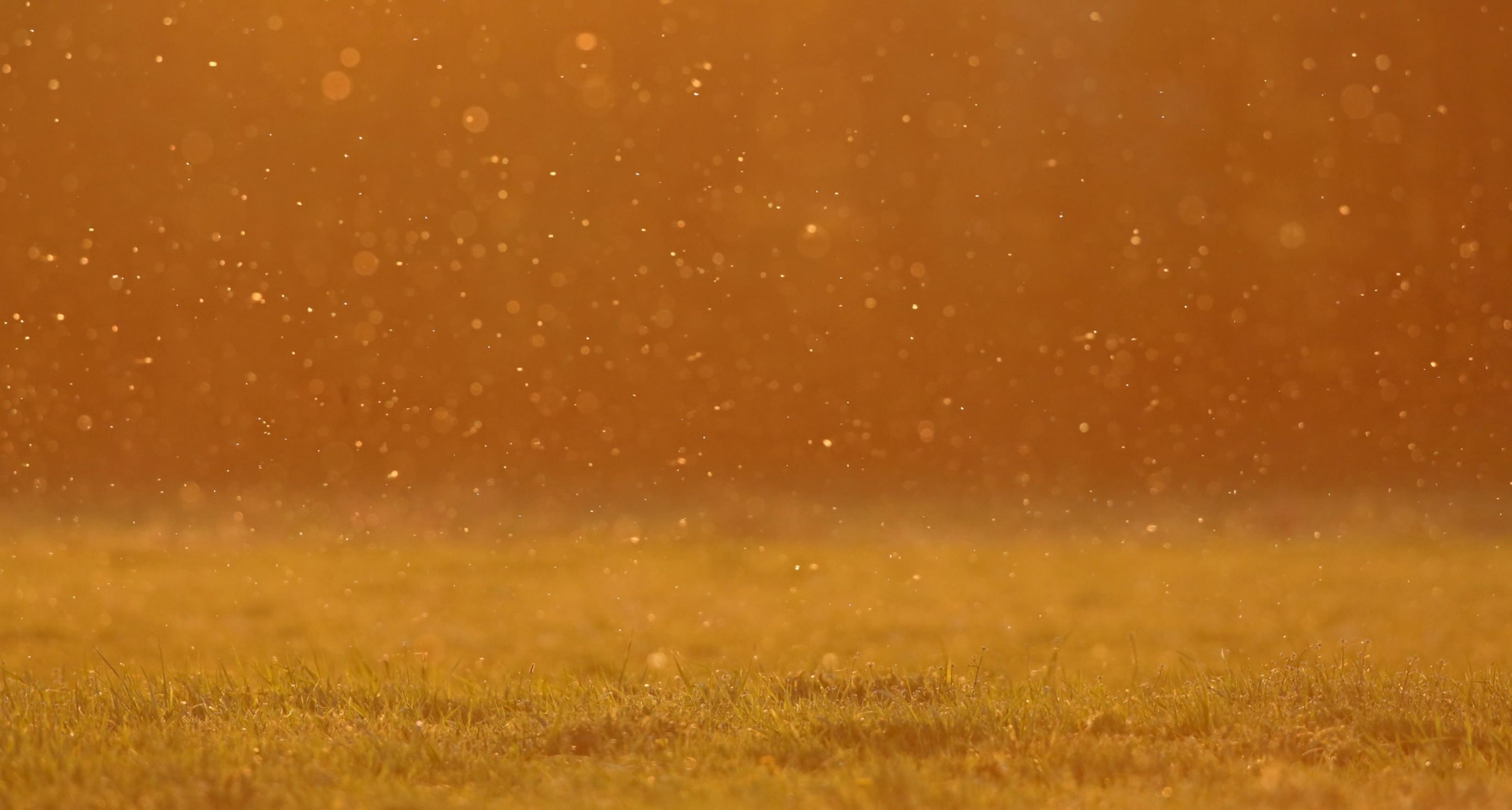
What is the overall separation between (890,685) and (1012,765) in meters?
0.76

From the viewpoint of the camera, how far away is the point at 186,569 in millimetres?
6664

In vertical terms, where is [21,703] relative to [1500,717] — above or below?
below

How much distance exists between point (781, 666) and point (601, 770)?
3.84ft

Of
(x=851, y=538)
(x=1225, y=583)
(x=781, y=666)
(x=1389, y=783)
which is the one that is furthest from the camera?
(x=851, y=538)

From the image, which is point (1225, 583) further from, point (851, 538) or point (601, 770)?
point (601, 770)

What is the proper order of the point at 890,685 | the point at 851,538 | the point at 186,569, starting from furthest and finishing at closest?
1. the point at 851,538
2. the point at 186,569
3. the point at 890,685

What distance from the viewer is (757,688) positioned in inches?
142

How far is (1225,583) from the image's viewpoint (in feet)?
20.1

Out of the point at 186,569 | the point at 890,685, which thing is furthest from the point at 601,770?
the point at 186,569

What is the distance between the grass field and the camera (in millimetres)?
2840

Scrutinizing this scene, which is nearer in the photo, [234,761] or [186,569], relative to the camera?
[234,761]

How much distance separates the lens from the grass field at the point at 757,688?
9.32 ft

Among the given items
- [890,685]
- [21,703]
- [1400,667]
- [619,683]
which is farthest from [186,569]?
[1400,667]

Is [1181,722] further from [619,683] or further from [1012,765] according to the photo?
[619,683]
